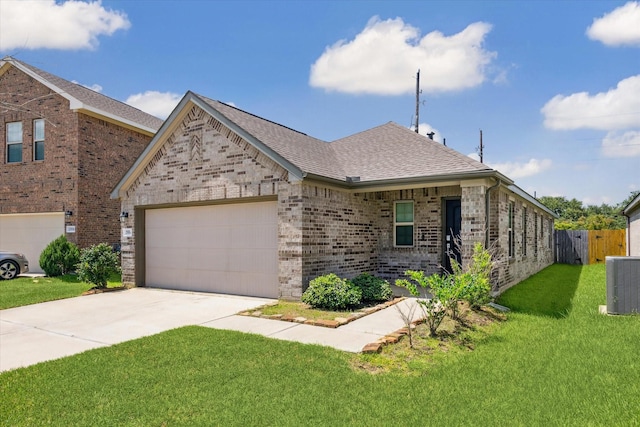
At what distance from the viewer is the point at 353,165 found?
12281 mm

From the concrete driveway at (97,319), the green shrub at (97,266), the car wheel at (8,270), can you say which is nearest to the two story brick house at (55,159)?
the car wheel at (8,270)

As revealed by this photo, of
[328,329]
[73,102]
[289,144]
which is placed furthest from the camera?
[73,102]

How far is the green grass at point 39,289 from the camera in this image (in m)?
10.5

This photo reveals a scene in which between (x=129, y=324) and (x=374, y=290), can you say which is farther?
(x=374, y=290)

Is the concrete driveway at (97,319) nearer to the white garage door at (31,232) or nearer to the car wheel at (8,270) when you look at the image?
the car wheel at (8,270)

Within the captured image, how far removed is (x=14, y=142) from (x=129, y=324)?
13871mm

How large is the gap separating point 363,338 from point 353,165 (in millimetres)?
6724

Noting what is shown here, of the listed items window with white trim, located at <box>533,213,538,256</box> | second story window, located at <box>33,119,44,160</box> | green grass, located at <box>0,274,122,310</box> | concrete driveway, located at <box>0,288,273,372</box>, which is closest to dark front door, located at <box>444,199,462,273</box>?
concrete driveway, located at <box>0,288,273,372</box>

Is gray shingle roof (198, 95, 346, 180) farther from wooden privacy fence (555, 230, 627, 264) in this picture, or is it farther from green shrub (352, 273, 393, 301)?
wooden privacy fence (555, 230, 627, 264)

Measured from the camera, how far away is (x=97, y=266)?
11.9 metres

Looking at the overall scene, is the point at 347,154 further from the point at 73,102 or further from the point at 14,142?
the point at 14,142

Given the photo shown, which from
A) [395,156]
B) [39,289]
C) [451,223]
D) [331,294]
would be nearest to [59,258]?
[39,289]

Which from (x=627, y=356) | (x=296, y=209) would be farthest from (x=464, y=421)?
(x=296, y=209)

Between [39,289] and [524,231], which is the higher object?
[524,231]
